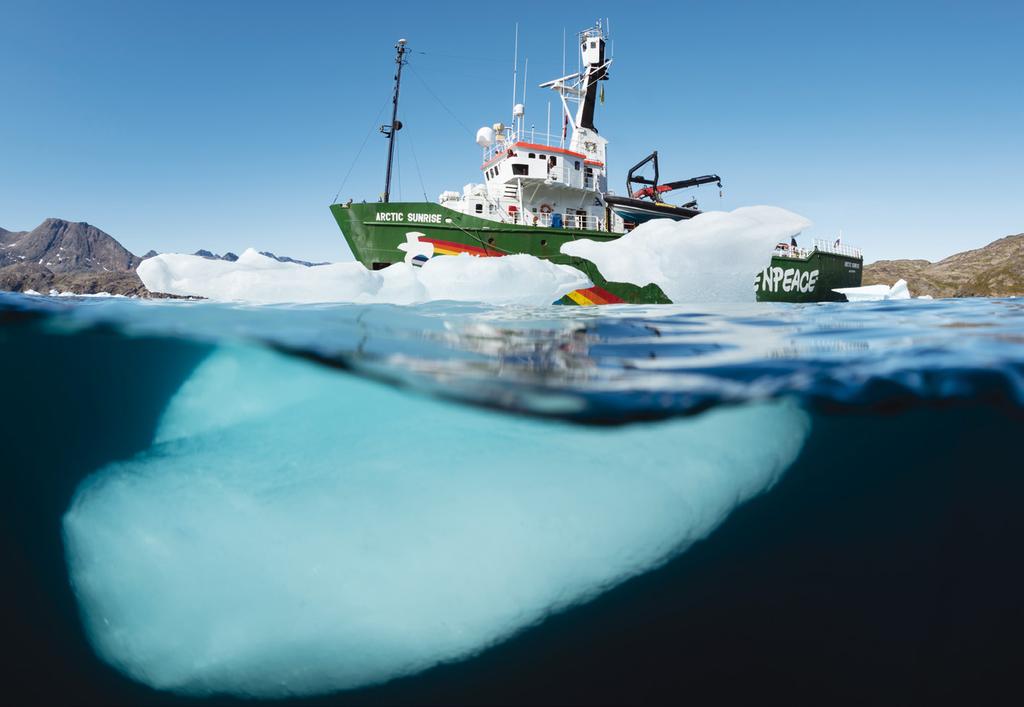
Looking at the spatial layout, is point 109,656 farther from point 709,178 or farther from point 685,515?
point 709,178

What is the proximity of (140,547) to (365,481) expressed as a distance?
5.37 ft

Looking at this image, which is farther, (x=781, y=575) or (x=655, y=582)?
(x=781, y=575)

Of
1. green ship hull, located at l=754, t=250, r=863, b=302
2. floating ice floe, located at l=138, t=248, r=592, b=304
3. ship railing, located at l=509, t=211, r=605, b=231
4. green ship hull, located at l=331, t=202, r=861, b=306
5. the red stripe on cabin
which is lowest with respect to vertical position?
floating ice floe, located at l=138, t=248, r=592, b=304

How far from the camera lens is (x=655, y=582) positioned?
4.14 m

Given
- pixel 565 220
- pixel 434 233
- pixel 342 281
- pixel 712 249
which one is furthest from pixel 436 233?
pixel 712 249

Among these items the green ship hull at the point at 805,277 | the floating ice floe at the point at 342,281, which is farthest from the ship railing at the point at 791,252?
the floating ice floe at the point at 342,281

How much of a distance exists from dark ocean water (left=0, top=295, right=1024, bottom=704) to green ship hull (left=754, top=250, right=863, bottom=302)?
12.8 metres

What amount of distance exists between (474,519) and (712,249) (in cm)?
822

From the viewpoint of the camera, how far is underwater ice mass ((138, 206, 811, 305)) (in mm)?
7957

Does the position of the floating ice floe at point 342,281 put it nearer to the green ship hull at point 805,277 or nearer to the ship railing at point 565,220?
the ship railing at point 565,220

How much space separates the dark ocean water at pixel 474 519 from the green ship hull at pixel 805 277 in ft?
42.0

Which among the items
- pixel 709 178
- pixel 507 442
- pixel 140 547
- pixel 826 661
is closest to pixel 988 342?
pixel 826 661

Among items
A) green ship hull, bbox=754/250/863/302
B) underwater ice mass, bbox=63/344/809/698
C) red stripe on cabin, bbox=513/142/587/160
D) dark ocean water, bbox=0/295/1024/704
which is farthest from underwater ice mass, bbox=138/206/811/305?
red stripe on cabin, bbox=513/142/587/160

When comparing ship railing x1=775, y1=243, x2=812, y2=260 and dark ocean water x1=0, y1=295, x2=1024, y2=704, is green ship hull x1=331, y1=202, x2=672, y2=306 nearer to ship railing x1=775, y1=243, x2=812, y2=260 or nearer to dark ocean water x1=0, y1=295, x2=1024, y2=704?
ship railing x1=775, y1=243, x2=812, y2=260
